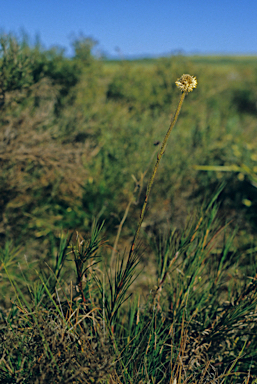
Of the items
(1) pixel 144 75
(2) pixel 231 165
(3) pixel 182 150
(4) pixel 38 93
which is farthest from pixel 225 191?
(1) pixel 144 75

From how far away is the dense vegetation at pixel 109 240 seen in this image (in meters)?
1.27

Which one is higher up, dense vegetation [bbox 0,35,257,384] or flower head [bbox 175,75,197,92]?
flower head [bbox 175,75,197,92]

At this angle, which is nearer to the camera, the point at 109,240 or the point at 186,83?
the point at 186,83

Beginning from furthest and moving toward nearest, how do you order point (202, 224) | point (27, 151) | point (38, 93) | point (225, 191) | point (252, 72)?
1. point (252, 72)
2. point (225, 191)
3. point (38, 93)
4. point (27, 151)
5. point (202, 224)

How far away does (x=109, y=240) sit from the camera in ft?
9.56

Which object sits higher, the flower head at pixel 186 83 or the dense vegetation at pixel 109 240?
the flower head at pixel 186 83

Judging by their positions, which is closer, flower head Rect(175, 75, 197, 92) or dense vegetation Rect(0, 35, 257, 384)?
flower head Rect(175, 75, 197, 92)

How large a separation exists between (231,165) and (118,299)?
4060mm

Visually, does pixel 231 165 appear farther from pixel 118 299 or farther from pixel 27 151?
pixel 118 299

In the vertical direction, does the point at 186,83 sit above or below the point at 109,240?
above

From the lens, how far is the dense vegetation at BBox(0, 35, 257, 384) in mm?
1270

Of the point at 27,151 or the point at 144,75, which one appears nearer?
the point at 27,151

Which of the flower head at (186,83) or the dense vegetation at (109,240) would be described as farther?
the dense vegetation at (109,240)

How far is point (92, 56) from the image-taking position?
586 centimetres
